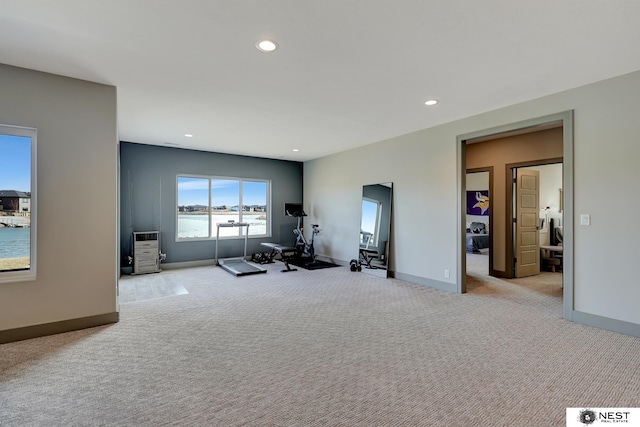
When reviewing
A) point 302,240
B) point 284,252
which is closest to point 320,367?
point 284,252

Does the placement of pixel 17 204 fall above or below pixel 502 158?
below

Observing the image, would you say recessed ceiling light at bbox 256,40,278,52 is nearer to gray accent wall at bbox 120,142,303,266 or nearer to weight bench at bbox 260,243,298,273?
weight bench at bbox 260,243,298,273

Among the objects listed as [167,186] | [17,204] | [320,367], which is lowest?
[320,367]

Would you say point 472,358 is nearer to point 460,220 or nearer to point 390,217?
point 460,220

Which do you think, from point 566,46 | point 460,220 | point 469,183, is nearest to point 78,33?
point 566,46

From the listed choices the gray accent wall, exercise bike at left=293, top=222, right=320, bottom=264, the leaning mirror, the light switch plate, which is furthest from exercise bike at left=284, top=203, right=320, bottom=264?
the light switch plate

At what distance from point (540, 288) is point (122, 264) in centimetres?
783

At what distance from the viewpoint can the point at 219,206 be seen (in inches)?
298

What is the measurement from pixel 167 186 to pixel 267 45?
204 inches

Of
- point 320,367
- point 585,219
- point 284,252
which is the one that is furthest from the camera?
point 284,252

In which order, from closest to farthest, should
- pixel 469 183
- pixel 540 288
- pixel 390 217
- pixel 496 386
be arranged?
1. pixel 496 386
2. pixel 540 288
3. pixel 390 217
4. pixel 469 183

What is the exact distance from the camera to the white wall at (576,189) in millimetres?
3197

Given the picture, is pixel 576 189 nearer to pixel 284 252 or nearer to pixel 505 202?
pixel 505 202

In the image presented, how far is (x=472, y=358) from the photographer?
2.66m
